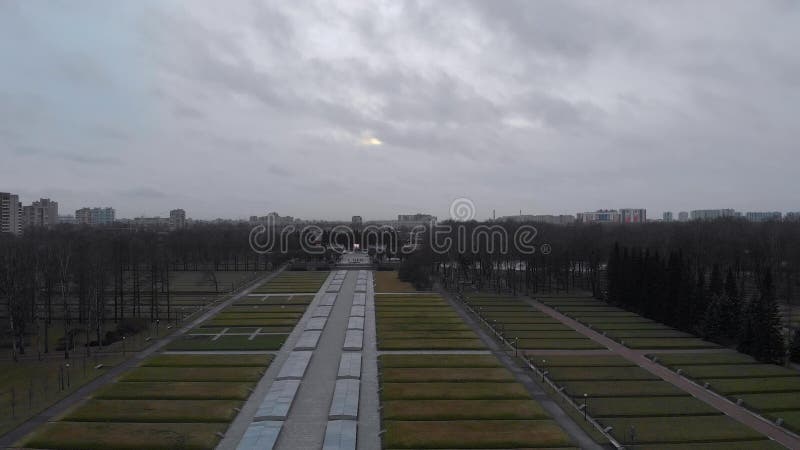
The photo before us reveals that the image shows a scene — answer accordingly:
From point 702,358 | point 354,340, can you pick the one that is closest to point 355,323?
point 354,340

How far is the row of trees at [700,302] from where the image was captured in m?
28.4

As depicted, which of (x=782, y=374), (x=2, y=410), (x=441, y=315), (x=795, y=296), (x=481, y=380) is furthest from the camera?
(x=795, y=296)

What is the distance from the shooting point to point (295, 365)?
2588cm

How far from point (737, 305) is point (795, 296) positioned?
77.1ft

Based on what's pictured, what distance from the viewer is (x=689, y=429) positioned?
18.4 m

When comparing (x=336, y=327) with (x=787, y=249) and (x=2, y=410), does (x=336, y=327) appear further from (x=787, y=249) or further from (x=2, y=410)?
(x=787, y=249)

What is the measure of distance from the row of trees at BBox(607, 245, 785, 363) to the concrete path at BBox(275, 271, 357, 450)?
2297 centimetres

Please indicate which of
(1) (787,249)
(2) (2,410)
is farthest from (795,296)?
(2) (2,410)

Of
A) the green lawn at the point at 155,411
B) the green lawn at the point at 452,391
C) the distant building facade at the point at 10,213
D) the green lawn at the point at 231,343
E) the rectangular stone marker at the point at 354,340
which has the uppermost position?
the distant building facade at the point at 10,213

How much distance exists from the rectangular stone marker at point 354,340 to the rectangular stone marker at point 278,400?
655cm

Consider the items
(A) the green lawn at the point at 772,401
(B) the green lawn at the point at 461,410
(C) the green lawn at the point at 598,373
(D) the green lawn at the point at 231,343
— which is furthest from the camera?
(D) the green lawn at the point at 231,343

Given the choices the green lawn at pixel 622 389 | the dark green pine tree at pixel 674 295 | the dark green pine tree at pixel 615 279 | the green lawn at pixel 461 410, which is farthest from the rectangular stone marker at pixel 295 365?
the dark green pine tree at pixel 615 279

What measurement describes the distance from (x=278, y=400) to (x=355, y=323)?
15.3 metres

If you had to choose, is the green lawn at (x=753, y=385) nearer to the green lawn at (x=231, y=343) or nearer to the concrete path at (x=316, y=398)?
the concrete path at (x=316, y=398)
